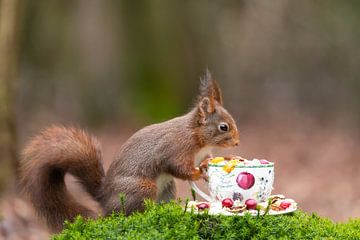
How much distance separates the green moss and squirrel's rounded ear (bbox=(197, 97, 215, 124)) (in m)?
0.61

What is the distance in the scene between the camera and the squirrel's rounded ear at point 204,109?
377 centimetres

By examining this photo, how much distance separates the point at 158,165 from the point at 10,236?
2.78m

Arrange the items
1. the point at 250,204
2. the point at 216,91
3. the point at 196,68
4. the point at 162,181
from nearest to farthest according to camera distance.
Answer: the point at 250,204 < the point at 162,181 < the point at 216,91 < the point at 196,68

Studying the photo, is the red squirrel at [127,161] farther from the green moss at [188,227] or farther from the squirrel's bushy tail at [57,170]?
the green moss at [188,227]

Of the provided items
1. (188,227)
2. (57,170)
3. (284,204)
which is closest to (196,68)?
(57,170)

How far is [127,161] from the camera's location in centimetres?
366

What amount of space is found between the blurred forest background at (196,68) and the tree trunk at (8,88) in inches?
102

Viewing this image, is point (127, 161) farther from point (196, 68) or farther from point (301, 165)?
point (196, 68)

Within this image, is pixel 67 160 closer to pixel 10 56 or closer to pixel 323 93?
pixel 10 56

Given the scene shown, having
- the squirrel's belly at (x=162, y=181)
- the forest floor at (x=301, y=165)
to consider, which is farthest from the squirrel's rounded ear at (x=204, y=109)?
the forest floor at (x=301, y=165)

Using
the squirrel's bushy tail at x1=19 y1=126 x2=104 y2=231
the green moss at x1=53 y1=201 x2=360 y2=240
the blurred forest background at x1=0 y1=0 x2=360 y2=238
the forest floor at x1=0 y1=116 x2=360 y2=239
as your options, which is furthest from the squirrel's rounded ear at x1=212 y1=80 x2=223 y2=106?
the blurred forest background at x1=0 y1=0 x2=360 y2=238

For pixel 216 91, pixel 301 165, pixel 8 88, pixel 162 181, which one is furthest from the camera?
pixel 301 165

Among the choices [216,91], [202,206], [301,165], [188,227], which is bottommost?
[188,227]

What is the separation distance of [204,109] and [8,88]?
3368mm
